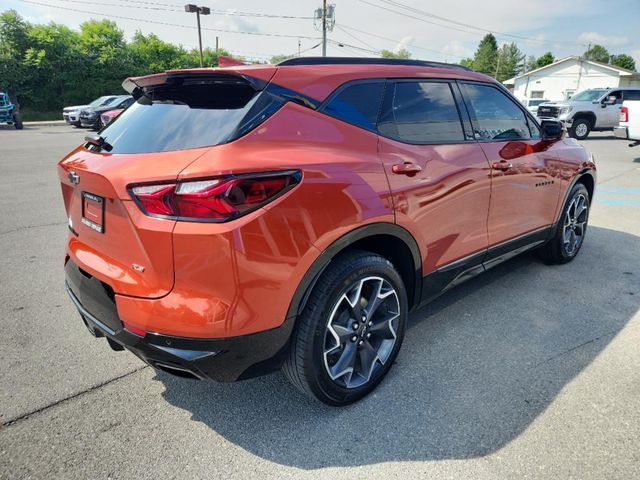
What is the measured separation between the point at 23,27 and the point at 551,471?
42.1 m

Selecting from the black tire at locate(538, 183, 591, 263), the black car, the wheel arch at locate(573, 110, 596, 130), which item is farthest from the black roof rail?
the black car

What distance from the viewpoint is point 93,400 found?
254 centimetres

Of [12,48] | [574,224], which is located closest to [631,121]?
[574,224]

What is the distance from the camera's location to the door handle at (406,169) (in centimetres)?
247

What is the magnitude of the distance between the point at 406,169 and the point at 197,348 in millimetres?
1441

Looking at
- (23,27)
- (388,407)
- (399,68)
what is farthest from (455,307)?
(23,27)

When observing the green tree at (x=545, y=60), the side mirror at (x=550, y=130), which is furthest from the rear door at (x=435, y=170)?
the green tree at (x=545, y=60)

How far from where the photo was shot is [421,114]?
2797mm

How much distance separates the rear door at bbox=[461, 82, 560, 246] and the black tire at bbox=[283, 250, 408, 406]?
4.00 feet

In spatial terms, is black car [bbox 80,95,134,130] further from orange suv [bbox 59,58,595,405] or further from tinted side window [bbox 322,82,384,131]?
tinted side window [bbox 322,82,384,131]

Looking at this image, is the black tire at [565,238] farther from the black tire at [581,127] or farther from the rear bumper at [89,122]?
the rear bumper at [89,122]

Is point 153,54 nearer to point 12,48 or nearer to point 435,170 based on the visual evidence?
point 12,48

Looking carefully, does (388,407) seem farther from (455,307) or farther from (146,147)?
(146,147)

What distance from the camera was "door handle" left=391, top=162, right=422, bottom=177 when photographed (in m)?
2.47
